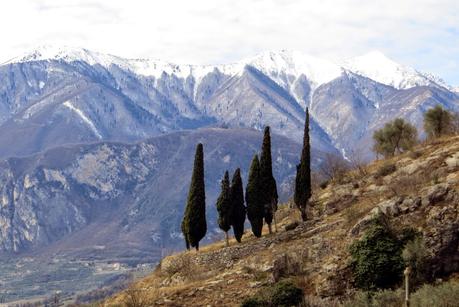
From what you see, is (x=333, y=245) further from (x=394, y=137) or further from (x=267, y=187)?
(x=394, y=137)

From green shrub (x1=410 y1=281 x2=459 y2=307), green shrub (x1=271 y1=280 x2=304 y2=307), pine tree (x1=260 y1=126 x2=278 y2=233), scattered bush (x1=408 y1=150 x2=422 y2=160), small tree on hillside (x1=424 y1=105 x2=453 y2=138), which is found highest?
small tree on hillside (x1=424 y1=105 x2=453 y2=138)

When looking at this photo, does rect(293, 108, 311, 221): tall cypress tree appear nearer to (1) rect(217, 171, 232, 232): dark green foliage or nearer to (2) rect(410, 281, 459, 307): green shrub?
(1) rect(217, 171, 232, 232): dark green foliage

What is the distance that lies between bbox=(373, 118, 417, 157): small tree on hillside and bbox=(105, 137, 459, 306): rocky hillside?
4330cm

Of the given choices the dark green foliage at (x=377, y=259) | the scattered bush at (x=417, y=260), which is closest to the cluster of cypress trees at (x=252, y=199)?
the dark green foliage at (x=377, y=259)

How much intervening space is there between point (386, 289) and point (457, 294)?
7965mm

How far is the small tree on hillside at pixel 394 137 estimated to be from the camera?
120188 mm

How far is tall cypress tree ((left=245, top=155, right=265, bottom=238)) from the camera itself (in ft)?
254

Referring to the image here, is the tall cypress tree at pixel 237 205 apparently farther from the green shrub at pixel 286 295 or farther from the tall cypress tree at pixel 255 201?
the green shrub at pixel 286 295

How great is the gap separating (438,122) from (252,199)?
49.0 m

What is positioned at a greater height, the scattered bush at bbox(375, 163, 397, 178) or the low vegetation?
the scattered bush at bbox(375, 163, 397, 178)

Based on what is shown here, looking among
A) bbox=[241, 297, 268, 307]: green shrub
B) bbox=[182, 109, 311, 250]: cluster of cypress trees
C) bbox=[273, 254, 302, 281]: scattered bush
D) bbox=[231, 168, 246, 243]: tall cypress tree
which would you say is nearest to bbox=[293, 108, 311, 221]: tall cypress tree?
bbox=[182, 109, 311, 250]: cluster of cypress trees

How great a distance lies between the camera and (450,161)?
2388 inches

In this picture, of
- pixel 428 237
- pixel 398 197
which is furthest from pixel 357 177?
pixel 428 237

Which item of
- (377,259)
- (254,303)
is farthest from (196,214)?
(377,259)
